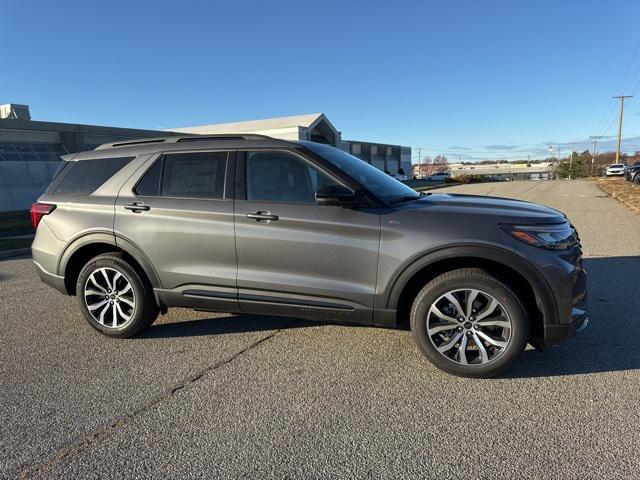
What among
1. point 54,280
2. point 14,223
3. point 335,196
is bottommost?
point 14,223

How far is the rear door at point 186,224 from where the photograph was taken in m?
4.07

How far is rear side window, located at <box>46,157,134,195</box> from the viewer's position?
15.2 ft

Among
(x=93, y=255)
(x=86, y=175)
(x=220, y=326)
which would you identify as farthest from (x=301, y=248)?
(x=86, y=175)

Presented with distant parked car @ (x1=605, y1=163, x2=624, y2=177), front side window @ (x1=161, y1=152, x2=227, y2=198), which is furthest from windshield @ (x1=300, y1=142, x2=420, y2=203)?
distant parked car @ (x1=605, y1=163, x2=624, y2=177)

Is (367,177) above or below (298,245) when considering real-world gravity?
above

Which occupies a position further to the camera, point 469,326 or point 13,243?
point 13,243

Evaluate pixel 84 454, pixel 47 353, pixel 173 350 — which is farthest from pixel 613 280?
pixel 47 353

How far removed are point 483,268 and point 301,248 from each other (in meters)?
1.46

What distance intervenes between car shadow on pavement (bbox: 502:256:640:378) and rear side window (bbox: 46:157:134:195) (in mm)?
4097

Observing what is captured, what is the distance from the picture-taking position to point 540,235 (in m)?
3.43

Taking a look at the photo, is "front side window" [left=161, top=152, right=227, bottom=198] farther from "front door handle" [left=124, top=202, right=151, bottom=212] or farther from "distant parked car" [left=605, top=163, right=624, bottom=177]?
"distant parked car" [left=605, top=163, right=624, bottom=177]

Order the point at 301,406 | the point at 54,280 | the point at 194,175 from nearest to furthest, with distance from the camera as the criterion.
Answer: the point at 301,406
the point at 194,175
the point at 54,280

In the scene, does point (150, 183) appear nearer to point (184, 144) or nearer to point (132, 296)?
point (184, 144)

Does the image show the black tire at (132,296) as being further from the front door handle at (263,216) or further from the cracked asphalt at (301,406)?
the front door handle at (263,216)
